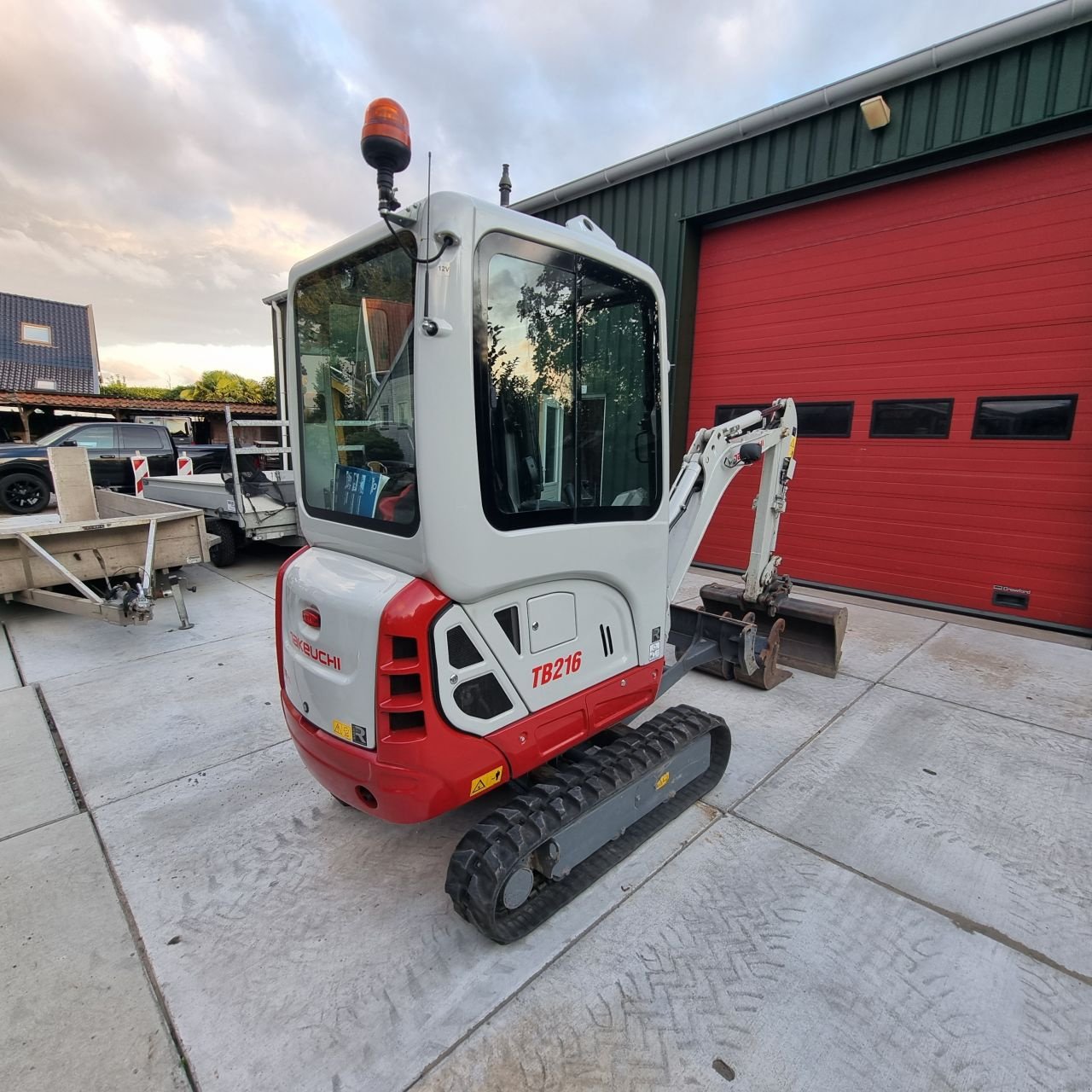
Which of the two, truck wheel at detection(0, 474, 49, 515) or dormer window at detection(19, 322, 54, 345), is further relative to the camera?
dormer window at detection(19, 322, 54, 345)

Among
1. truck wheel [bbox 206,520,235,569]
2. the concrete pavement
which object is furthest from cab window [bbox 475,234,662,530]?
truck wheel [bbox 206,520,235,569]

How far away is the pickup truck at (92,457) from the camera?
9859 mm

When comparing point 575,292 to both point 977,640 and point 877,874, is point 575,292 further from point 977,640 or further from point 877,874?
point 977,640

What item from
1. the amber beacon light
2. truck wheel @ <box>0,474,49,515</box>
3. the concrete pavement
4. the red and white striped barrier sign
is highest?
the amber beacon light

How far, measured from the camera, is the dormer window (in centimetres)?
2783

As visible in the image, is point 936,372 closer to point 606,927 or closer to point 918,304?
point 918,304

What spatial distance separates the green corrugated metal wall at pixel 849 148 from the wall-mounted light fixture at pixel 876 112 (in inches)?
4.9

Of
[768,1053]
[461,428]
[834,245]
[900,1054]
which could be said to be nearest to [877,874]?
[900,1054]

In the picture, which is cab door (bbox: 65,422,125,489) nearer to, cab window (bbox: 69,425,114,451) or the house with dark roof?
cab window (bbox: 69,425,114,451)

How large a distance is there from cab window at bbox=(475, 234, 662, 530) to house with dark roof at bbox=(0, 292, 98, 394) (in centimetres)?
3243

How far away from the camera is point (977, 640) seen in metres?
5.26

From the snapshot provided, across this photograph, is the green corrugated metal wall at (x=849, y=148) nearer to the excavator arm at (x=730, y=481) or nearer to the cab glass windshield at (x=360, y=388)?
the excavator arm at (x=730, y=481)

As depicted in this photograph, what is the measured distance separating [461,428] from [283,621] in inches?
47.5

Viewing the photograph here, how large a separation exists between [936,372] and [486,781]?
20.2 ft
